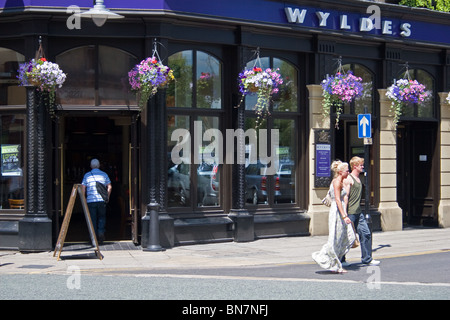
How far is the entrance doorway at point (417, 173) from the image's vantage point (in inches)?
790

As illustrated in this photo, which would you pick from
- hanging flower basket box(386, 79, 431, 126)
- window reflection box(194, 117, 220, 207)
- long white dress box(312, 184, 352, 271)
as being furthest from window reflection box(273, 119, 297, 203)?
long white dress box(312, 184, 352, 271)

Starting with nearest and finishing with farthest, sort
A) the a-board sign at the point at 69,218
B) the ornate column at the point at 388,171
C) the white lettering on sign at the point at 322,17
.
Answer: the a-board sign at the point at 69,218, the white lettering on sign at the point at 322,17, the ornate column at the point at 388,171

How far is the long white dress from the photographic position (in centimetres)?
1149

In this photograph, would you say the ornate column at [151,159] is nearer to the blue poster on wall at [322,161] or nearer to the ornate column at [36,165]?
the ornate column at [36,165]

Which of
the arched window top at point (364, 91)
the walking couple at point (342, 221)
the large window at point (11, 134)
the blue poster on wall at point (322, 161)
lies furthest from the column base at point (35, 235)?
the arched window top at point (364, 91)

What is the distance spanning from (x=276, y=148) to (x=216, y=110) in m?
1.93

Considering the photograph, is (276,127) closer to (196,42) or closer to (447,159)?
(196,42)

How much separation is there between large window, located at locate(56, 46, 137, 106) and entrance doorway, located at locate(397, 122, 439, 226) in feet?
29.1

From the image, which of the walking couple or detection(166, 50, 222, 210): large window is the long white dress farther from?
detection(166, 50, 222, 210): large window

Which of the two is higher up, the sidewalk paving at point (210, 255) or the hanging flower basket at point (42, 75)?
the hanging flower basket at point (42, 75)

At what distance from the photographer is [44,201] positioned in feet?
48.4

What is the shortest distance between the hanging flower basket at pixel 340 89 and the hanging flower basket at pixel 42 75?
248 inches

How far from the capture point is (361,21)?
18.0 metres

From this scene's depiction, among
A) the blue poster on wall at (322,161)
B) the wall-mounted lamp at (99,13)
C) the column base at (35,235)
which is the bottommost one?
the column base at (35,235)
